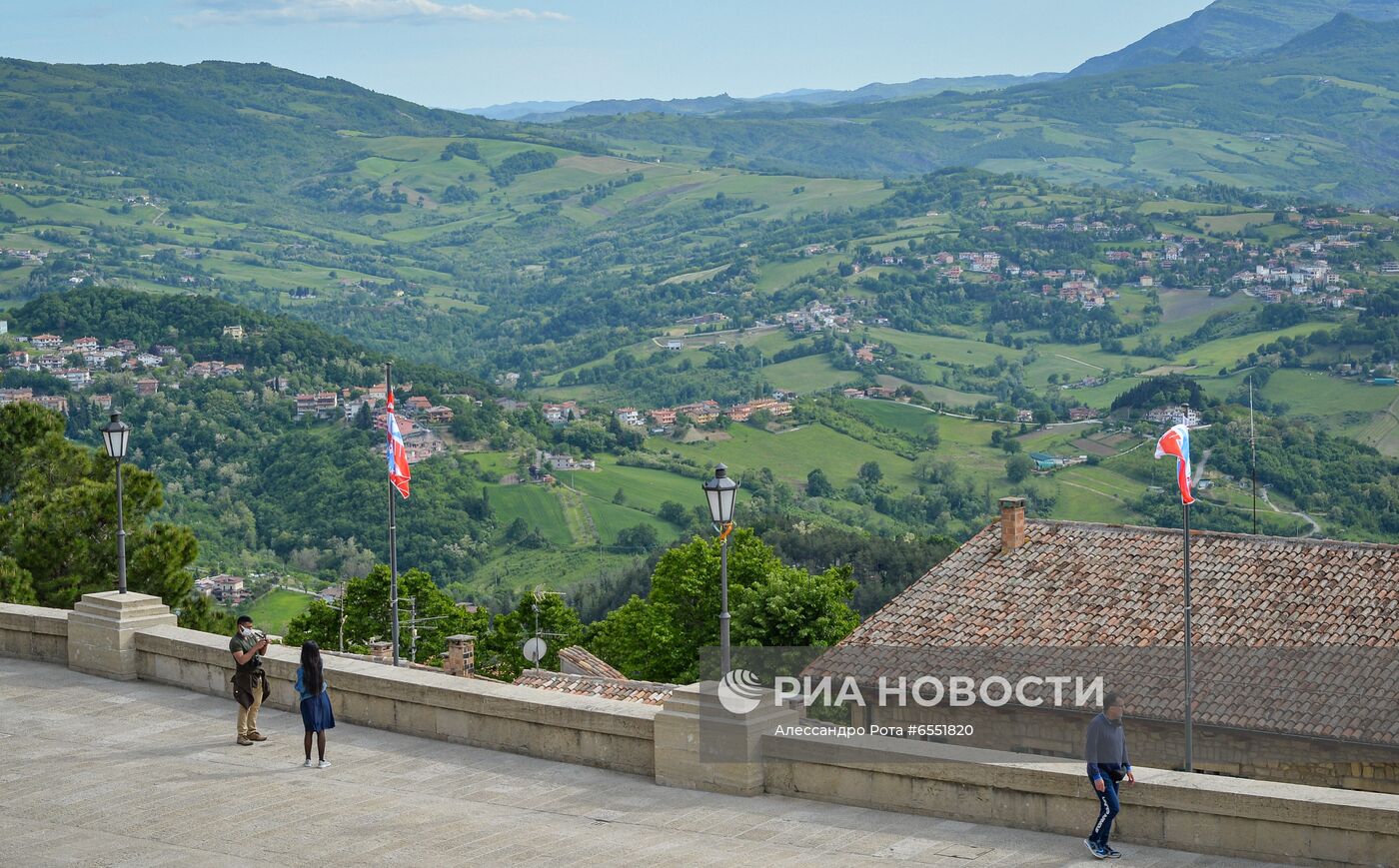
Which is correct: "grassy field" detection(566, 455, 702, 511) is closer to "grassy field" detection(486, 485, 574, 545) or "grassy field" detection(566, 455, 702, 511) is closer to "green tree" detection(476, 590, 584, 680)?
"grassy field" detection(486, 485, 574, 545)

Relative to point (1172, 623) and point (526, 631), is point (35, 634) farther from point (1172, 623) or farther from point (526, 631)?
point (526, 631)

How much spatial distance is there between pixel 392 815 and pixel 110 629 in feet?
21.4

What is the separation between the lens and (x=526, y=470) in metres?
142

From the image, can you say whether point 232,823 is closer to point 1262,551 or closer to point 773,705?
point 773,705

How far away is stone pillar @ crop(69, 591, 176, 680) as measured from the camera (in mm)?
17859

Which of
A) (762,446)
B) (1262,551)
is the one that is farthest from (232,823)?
(762,446)

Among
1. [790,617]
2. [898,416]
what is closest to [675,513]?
[898,416]

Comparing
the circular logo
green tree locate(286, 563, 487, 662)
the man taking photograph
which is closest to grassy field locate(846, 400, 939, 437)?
green tree locate(286, 563, 487, 662)

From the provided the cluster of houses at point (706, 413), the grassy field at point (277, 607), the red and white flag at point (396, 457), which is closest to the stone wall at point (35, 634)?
the red and white flag at point (396, 457)

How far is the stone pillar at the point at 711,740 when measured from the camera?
520 inches

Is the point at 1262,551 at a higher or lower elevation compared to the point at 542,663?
higher

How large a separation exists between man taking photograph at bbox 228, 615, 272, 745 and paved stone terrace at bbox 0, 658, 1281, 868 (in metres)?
0.21

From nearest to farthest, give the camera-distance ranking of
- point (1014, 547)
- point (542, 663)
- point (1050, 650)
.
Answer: point (1050, 650) < point (1014, 547) < point (542, 663)

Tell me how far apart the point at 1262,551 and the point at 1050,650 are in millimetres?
4282
